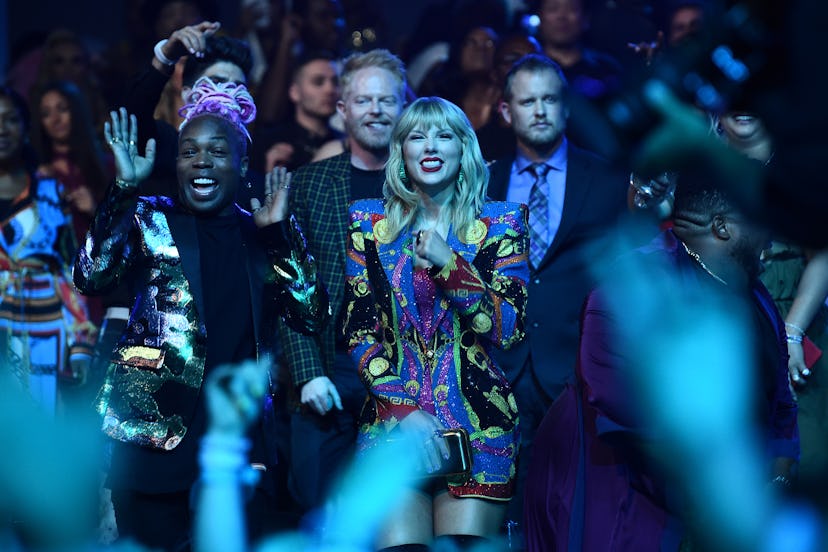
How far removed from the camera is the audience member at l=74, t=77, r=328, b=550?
11.4ft

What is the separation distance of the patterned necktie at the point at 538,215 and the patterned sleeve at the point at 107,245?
5.48 ft

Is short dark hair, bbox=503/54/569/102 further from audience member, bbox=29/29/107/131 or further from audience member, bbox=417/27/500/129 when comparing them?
audience member, bbox=29/29/107/131

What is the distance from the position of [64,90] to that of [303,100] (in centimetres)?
118

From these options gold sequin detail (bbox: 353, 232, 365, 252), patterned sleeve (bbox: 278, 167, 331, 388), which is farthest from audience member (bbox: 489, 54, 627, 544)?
gold sequin detail (bbox: 353, 232, 365, 252)

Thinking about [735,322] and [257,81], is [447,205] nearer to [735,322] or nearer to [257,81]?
[735,322]

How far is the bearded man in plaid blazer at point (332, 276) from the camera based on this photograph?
4289 millimetres

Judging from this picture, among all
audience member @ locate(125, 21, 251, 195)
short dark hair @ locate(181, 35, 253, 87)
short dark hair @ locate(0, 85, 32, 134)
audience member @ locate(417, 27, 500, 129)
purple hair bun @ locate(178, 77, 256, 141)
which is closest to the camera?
purple hair bun @ locate(178, 77, 256, 141)

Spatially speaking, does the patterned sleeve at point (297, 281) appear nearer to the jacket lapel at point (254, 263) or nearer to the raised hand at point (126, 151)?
the jacket lapel at point (254, 263)

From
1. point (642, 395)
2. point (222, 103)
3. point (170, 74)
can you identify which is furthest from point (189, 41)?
point (642, 395)

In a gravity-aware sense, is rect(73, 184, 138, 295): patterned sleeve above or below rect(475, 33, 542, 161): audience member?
below

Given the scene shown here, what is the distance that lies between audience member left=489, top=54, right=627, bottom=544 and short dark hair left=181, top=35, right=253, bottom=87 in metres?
1.09

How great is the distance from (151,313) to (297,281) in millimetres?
470

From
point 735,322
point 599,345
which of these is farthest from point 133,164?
point 735,322

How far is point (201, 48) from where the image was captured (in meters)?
4.26
